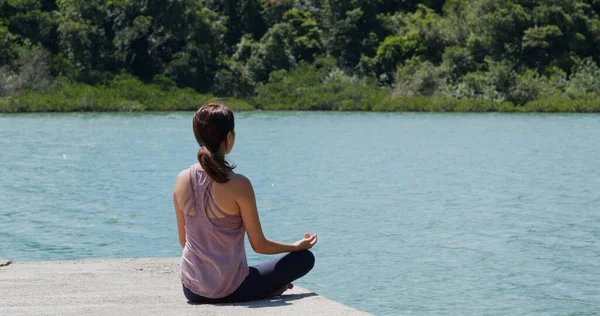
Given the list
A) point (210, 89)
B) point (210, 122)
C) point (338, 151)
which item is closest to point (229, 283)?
point (210, 122)

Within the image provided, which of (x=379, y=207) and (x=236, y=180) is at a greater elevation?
(x=236, y=180)

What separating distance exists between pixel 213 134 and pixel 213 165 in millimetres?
151

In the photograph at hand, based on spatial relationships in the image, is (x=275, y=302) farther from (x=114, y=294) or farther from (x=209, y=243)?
(x=114, y=294)

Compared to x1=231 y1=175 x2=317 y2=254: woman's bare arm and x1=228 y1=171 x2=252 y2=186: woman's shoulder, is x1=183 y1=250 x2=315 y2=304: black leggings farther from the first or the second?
x1=228 y1=171 x2=252 y2=186: woman's shoulder

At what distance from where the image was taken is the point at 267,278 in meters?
4.78

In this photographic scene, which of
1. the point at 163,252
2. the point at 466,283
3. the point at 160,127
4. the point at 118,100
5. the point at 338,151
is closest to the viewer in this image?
the point at 466,283

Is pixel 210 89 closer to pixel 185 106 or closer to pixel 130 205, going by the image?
pixel 185 106

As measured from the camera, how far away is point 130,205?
1443 centimetres

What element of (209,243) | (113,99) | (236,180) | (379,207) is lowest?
(113,99)

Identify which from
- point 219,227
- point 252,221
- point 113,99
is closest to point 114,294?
point 219,227

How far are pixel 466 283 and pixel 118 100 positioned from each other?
40.5 meters

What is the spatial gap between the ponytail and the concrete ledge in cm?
66

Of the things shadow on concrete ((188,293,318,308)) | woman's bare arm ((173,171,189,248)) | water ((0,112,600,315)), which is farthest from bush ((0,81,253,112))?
woman's bare arm ((173,171,189,248))

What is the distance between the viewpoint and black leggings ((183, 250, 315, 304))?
15.5 ft
